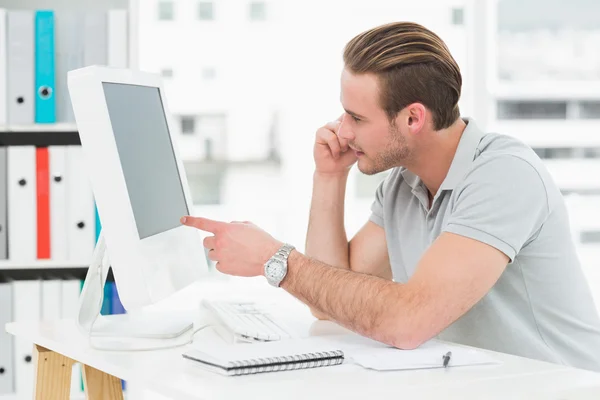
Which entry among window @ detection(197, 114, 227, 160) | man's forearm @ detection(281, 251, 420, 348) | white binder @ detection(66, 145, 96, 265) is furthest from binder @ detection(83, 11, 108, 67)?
man's forearm @ detection(281, 251, 420, 348)

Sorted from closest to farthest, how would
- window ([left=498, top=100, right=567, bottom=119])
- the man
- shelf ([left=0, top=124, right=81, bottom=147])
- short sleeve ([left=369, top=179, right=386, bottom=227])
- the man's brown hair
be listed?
the man, the man's brown hair, short sleeve ([left=369, top=179, right=386, bottom=227]), shelf ([left=0, top=124, right=81, bottom=147]), window ([left=498, top=100, right=567, bottom=119])

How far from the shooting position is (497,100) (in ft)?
11.2

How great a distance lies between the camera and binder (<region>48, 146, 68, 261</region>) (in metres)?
2.65

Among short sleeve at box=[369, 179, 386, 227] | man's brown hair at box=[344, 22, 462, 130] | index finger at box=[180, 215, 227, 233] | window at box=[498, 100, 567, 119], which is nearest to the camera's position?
index finger at box=[180, 215, 227, 233]

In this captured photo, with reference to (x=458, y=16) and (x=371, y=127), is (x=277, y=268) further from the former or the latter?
(x=458, y=16)

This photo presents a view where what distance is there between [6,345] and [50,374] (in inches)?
45.9

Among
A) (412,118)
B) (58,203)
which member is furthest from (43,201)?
(412,118)

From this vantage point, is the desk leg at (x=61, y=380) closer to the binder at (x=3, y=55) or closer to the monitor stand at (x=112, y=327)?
the monitor stand at (x=112, y=327)

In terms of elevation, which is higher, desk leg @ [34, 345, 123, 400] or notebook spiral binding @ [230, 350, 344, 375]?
notebook spiral binding @ [230, 350, 344, 375]

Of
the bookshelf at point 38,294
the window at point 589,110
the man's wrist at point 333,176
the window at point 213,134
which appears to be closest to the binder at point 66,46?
the bookshelf at point 38,294

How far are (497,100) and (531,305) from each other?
1.90 m

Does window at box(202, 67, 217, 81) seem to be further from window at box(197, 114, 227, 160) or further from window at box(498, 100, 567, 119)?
window at box(498, 100, 567, 119)

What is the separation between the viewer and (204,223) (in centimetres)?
154

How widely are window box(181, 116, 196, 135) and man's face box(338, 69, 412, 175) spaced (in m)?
1.66
